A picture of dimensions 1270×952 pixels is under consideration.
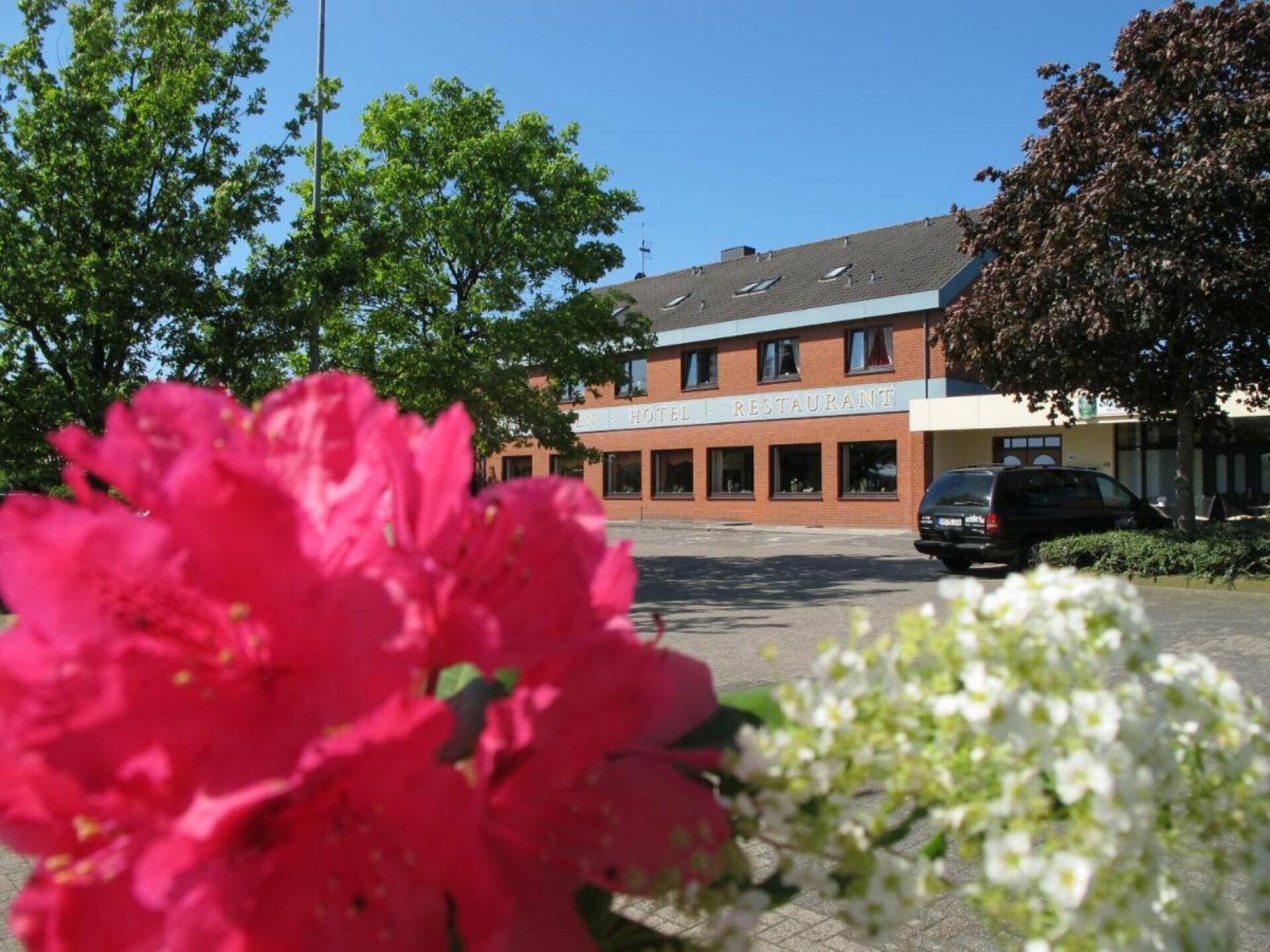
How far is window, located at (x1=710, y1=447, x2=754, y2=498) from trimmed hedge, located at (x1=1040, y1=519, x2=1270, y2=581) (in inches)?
742

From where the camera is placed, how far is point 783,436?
3462 centimetres

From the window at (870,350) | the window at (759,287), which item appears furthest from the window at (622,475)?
the window at (870,350)

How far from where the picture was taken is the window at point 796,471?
34.1 meters

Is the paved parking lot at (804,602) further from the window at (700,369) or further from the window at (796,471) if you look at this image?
the window at (700,369)

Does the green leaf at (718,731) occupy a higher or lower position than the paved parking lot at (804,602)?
higher

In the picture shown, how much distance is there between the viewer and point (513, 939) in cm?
74

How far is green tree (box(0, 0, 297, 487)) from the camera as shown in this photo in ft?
40.2

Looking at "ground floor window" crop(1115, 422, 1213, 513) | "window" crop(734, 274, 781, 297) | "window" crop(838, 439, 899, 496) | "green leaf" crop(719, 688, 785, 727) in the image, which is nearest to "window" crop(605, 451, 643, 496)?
"window" crop(734, 274, 781, 297)

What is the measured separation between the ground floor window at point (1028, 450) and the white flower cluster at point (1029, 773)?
3098cm

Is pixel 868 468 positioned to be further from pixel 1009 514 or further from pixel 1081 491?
pixel 1009 514

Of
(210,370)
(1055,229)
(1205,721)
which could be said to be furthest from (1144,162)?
(1205,721)

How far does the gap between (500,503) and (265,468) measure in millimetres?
181

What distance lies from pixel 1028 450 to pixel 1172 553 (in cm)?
1536

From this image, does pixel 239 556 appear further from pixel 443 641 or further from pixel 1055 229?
pixel 1055 229
